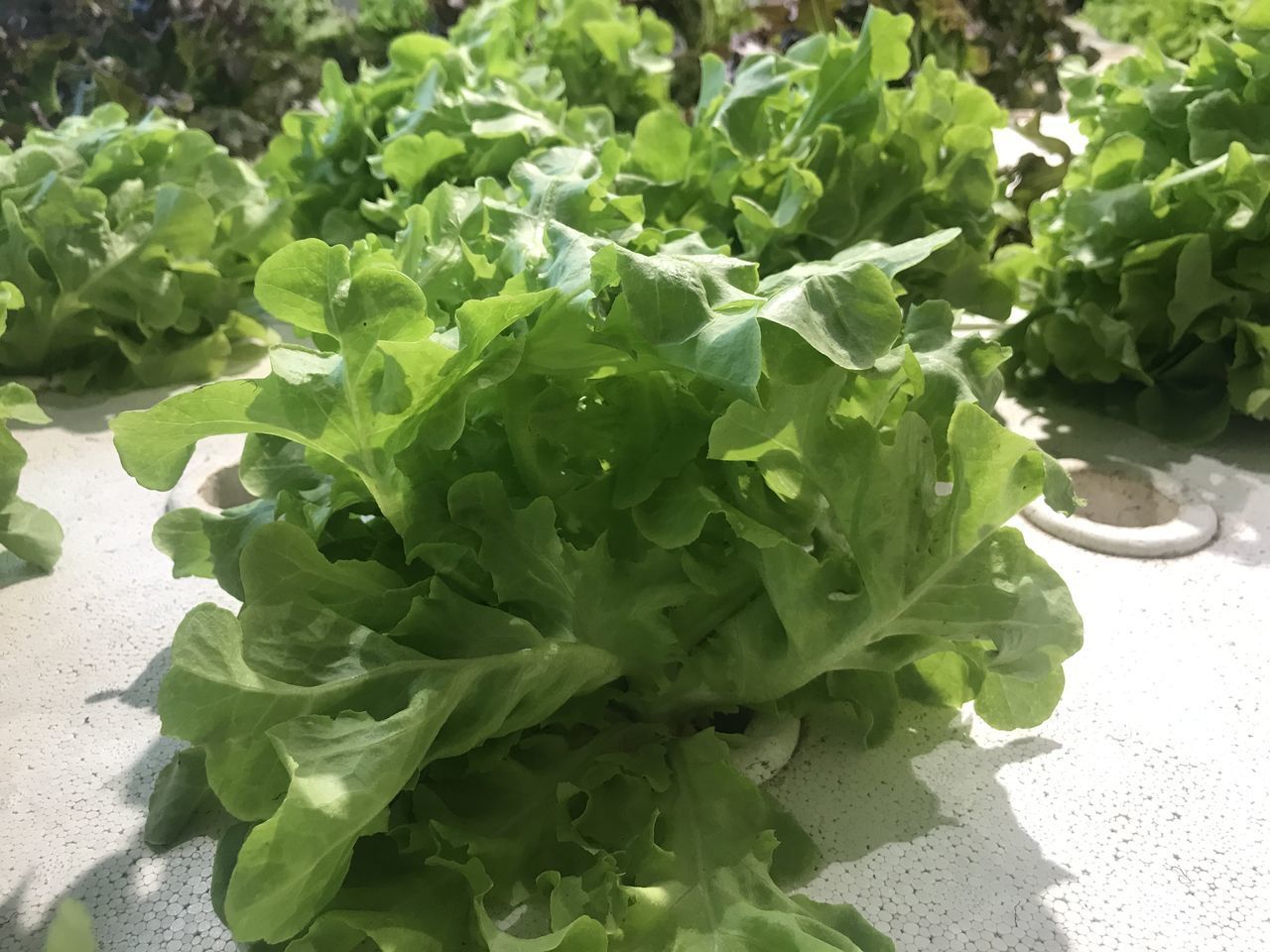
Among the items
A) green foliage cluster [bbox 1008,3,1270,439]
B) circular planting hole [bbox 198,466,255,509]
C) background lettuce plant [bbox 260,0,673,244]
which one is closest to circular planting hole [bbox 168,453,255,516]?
circular planting hole [bbox 198,466,255,509]

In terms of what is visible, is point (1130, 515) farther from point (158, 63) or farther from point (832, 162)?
point (158, 63)

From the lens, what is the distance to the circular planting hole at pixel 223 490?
119 centimetres

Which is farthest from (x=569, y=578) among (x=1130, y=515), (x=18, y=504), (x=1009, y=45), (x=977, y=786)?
(x=1009, y=45)

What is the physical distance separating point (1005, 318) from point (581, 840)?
97cm

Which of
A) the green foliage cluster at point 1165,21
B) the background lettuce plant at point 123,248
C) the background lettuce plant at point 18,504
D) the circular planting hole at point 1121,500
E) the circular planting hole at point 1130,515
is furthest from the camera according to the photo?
the green foliage cluster at point 1165,21

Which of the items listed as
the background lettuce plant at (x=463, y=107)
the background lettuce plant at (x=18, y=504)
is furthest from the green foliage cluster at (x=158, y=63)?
the background lettuce plant at (x=18, y=504)

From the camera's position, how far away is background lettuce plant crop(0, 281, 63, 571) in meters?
0.92

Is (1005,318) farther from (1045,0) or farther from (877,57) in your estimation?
(1045,0)

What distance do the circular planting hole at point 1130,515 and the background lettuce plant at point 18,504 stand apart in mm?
934

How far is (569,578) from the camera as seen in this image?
2.03 feet

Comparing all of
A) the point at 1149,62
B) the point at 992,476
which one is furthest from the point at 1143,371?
the point at 992,476

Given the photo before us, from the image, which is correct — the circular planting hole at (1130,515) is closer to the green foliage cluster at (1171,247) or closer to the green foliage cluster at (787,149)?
the green foliage cluster at (1171,247)

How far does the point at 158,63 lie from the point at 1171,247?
73.7 inches

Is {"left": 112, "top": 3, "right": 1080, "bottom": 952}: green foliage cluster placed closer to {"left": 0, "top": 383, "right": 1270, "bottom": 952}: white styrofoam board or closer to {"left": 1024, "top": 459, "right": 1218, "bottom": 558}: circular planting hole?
{"left": 0, "top": 383, "right": 1270, "bottom": 952}: white styrofoam board
